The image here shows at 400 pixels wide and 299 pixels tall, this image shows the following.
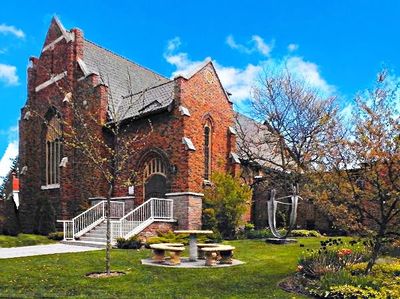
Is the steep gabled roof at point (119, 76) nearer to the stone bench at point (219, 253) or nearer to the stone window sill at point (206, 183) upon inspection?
the stone window sill at point (206, 183)

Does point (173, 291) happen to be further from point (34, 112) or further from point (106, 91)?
point (34, 112)

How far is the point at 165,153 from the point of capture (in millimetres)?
22141

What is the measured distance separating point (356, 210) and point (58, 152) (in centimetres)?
A: 2081

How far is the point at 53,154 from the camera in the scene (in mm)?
27188

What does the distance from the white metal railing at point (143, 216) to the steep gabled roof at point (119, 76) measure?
5.30 m

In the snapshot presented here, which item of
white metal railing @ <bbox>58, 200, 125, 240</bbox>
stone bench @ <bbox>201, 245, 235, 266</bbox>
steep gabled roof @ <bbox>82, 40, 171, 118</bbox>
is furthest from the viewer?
steep gabled roof @ <bbox>82, 40, 171, 118</bbox>

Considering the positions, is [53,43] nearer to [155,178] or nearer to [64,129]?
[64,129]

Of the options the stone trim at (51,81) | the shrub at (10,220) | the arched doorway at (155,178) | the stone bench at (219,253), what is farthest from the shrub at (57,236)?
the stone bench at (219,253)

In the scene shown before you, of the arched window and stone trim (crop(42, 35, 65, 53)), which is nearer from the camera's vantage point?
the arched window

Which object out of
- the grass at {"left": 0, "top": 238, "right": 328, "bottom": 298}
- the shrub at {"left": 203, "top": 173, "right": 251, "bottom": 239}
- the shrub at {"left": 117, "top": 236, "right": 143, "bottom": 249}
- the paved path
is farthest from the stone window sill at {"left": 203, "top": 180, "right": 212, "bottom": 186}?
the grass at {"left": 0, "top": 238, "right": 328, "bottom": 298}

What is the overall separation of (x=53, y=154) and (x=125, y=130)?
641 centimetres

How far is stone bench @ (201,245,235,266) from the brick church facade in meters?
7.89

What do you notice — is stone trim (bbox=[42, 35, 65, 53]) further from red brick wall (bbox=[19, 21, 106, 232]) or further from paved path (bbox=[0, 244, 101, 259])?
A: paved path (bbox=[0, 244, 101, 259])

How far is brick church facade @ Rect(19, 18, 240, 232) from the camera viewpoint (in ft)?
71.6
